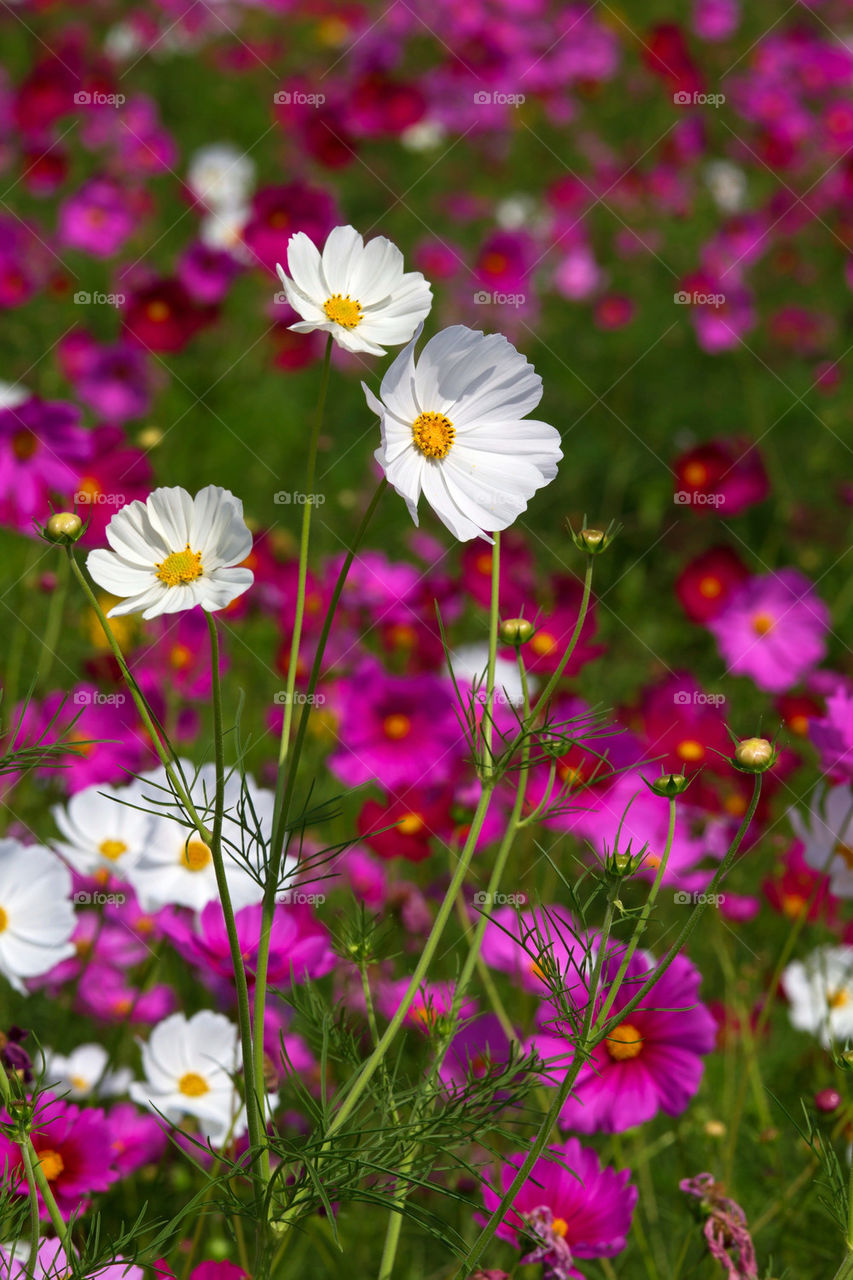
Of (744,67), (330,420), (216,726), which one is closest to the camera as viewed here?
(216,726)

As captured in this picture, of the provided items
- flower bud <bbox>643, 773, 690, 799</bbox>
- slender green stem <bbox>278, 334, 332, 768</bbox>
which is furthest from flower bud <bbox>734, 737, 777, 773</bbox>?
slender green stem <bbox>278, 334, 332, 768</bbox>

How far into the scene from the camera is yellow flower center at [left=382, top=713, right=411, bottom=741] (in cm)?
149

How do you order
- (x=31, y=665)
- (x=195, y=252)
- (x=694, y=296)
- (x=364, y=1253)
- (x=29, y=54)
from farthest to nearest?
(x=29, y=54), (x=694, y=296), (x=195, y=252), (x=31, y=665), (x=364, y=1253)

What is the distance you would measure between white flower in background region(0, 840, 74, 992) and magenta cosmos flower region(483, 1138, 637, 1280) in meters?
0.40

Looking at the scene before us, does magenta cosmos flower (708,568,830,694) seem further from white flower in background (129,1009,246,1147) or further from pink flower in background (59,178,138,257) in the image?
pink flower in background (59,178,138,257)

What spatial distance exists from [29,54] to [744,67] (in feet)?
7.84

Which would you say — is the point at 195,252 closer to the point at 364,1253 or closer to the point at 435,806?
the point at 435,806

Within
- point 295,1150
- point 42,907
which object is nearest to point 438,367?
point 295,1150

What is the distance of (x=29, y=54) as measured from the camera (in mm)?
3908

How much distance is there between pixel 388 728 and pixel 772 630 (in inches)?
29.1

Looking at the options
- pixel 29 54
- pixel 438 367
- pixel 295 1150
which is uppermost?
pixel 438 367

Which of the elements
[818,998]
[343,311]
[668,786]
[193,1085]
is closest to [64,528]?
[343,311]

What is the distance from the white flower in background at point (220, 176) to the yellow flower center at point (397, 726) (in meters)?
2.52

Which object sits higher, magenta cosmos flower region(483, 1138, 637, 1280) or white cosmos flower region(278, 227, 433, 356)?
white cosmos flower region(278, 227, 433, 356)
